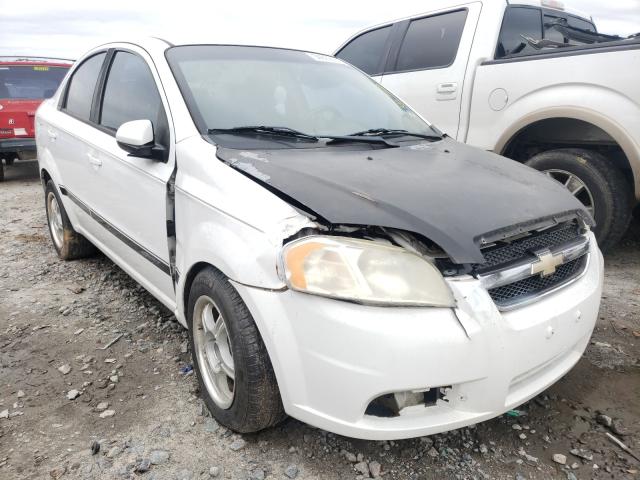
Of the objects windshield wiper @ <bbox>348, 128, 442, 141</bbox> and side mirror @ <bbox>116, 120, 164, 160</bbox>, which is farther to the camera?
windshield wiper @ <bbox>348, 128, 442, 141</bbox>

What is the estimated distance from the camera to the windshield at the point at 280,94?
2.51m

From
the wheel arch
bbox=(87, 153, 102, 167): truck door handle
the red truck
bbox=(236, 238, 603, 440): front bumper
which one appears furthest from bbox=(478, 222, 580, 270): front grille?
the red truck

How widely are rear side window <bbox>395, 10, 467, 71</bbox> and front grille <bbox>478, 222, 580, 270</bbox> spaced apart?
2723mm

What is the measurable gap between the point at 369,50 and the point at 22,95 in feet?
18.8

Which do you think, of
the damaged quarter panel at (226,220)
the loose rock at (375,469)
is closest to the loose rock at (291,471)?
the loose rock at (375,469)

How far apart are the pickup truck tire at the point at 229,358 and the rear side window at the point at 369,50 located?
3.67 m

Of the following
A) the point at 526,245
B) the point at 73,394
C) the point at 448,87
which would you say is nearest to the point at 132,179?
the point at 73,394

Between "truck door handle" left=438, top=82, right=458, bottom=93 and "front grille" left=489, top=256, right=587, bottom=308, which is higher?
"truck door handle" left=438, top=82, right=458, bottom=93

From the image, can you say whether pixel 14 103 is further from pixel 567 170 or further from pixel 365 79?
pixel 567 170

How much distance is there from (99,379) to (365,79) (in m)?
2.34

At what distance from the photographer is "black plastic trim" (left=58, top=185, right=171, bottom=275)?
255cm

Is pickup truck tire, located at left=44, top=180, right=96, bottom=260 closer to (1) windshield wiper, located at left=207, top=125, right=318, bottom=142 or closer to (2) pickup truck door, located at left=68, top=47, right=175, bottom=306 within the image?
(2) pickup truck door, located at left=68, top=47, right=175, bottom=306

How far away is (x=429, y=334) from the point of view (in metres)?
1.62

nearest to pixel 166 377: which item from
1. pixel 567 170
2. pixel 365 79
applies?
pixel 365 79
